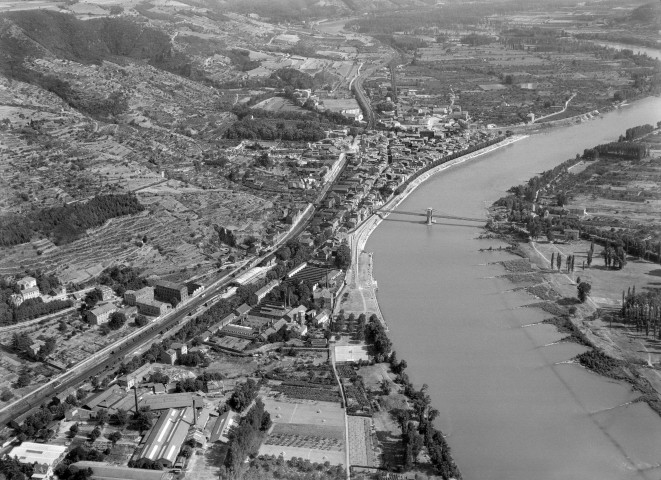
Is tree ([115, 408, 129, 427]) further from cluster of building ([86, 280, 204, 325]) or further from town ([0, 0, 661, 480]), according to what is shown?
cluster of building ([86, 280, 204, 325])

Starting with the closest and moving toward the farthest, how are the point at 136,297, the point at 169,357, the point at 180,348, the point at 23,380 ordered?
1. the point at 23,380
2. the point at 169,357
3. the point at 180,348
4. the point at 136,297

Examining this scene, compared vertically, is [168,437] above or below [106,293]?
below

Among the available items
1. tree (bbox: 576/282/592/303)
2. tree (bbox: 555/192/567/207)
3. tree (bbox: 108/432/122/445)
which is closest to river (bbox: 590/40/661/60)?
tree (bbox: 555/192/567/207)

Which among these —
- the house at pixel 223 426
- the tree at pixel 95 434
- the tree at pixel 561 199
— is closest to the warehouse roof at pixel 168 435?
the house at pixel 223 426

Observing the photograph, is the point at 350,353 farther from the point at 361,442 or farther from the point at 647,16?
the point at 647,16

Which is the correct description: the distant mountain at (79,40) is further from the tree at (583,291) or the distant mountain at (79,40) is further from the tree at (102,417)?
the tree at (583,291)

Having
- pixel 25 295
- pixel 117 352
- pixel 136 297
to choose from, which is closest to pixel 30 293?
pixel 25 295

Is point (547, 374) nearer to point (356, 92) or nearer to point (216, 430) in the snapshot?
point (216, 430)
